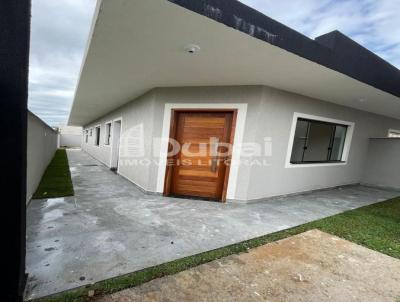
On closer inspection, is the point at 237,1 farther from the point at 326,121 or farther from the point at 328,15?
the point at 326,121

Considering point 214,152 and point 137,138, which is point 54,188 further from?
point 214,152

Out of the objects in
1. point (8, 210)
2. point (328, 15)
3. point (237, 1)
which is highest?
point (328, 15)

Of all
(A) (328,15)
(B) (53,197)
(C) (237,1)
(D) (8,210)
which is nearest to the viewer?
(D) (8,210)

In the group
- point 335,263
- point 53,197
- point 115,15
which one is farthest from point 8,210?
point 53,197

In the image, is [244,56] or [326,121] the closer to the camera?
[244,56]

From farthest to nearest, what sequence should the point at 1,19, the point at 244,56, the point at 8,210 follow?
the point at 244,56, the point at 8,210, the point at 1,19

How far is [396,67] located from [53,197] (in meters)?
7.89

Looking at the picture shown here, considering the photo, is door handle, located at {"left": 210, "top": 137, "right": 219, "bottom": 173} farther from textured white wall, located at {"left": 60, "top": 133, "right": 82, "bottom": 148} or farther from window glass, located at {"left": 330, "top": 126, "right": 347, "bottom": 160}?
textured white wall, located at {"left": 60, "top": 133, "right": 82, "bottom": 148}

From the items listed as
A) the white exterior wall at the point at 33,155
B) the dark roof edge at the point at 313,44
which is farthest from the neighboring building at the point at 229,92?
the white exterior wall at the point at 33,155

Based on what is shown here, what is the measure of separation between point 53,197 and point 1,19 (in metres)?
4.15

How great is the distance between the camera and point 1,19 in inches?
52.7

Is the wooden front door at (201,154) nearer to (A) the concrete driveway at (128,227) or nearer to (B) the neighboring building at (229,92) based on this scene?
(B) the neighboring building at (229,92)

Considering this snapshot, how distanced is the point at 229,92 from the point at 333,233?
3280mm

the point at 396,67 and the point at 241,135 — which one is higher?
the point at 396,67
